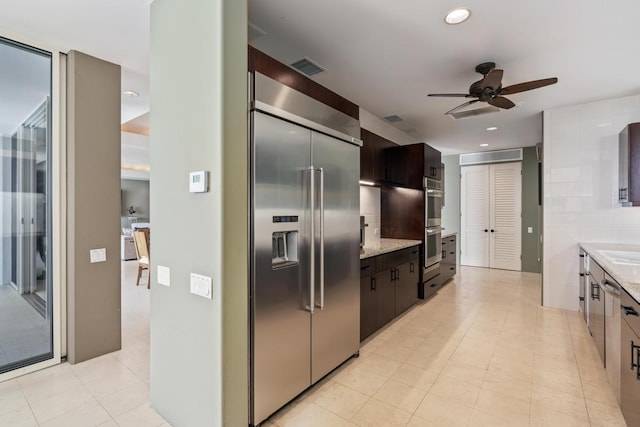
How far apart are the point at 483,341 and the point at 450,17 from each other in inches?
121

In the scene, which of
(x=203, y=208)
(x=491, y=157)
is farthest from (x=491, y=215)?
(x=203, y=208)

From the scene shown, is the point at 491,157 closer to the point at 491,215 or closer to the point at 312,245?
the point at 491,215

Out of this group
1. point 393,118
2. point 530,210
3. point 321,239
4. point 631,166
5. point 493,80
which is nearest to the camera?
point 321,239

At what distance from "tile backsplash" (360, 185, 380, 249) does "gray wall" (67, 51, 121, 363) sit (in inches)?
119

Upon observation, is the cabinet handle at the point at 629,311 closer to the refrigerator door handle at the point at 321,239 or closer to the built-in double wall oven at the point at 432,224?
the refrigerator door handle at the point at 321,239

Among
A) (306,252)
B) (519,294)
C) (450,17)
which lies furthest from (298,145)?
(519,294)

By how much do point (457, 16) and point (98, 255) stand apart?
142 inches

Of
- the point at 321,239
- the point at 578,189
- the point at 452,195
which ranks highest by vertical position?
the point at 452,195

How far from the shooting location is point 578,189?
13.8 feet

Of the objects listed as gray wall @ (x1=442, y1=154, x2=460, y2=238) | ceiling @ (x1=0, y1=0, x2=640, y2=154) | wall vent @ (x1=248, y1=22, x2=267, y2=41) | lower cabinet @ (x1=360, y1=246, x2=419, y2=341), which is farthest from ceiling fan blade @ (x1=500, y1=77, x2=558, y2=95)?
gray wall @ (x1=442, y1=154, x2=460, y2=238)

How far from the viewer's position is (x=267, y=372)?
1.97 m

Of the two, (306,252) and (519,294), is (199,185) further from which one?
(519,294)

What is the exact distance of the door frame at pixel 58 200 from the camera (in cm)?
271

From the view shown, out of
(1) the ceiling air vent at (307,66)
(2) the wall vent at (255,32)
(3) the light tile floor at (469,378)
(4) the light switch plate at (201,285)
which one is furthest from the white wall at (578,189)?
(4) the light switch plate at (201,285)
